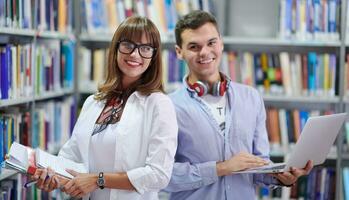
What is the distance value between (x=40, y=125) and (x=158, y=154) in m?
1.62

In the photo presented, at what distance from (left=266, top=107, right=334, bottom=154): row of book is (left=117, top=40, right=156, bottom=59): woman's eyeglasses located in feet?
6.65

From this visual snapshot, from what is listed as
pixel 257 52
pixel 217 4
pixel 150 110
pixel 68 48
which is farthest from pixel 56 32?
pixel 150 110

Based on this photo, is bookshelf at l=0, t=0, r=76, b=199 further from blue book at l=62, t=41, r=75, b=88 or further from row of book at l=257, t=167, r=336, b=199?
row of book at l=257, t=167, r=336, b=199

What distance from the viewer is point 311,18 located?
3684 millimetres

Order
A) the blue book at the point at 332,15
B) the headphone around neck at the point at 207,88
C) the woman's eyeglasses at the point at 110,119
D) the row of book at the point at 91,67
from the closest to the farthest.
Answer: the woman's eyeglasses at the point at 110,119
the headphone around neck at the point at 207,88
the blue book at the point at 332,15
the row of book at the point at 91,67

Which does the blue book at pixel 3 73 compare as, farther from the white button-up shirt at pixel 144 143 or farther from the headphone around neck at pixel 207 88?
the headphone around neck at pixel 207 88

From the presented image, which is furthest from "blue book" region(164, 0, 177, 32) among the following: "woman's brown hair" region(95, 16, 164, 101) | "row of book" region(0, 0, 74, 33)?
"woman's brown hair" region(95, 16, 164, 101)

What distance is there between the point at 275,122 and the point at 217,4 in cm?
99

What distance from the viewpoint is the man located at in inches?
85.5

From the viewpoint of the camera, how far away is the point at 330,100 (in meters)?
3.69

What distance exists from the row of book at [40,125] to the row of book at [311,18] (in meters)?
1.62

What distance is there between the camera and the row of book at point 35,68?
2746mm

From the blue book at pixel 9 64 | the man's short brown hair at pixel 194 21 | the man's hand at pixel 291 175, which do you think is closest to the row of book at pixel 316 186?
the man's hand at pixel 291 175

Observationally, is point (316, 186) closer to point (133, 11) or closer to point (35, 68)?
point (133, 11)
